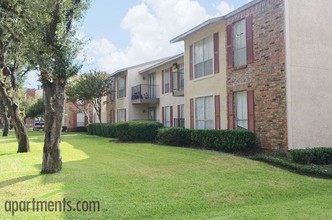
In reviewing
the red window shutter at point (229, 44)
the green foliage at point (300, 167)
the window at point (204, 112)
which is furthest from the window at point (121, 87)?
the green foliage at point (300, 167)

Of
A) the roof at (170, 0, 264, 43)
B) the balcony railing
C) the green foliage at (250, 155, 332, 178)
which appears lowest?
the green foliage at (250, 155, 332, 178)

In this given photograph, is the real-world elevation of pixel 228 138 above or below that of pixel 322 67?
below

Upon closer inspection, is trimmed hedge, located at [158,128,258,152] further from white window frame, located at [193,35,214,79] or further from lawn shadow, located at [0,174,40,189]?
lawn shadow, located at [0,174,40,189]

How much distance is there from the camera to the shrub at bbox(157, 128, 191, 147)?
18066mm

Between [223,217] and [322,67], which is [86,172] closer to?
[223,217]

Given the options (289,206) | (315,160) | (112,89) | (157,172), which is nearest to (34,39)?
(157,172)

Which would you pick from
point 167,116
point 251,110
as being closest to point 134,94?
point 167,116

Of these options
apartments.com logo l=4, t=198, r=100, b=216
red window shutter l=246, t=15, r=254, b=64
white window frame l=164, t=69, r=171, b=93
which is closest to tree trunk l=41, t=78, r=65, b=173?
apartments.com logo l=4, t=198, r=100, b=216

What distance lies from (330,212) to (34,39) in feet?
28.5

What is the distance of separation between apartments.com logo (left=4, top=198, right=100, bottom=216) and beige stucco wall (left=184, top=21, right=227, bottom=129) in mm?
10416

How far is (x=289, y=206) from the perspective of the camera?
726 cm

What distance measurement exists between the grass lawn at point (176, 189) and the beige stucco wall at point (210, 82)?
5333 millimetres

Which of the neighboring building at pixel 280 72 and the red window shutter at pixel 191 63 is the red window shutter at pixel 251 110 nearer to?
the neighboring building at pixel 280 72

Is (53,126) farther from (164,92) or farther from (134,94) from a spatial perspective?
(134,94)
